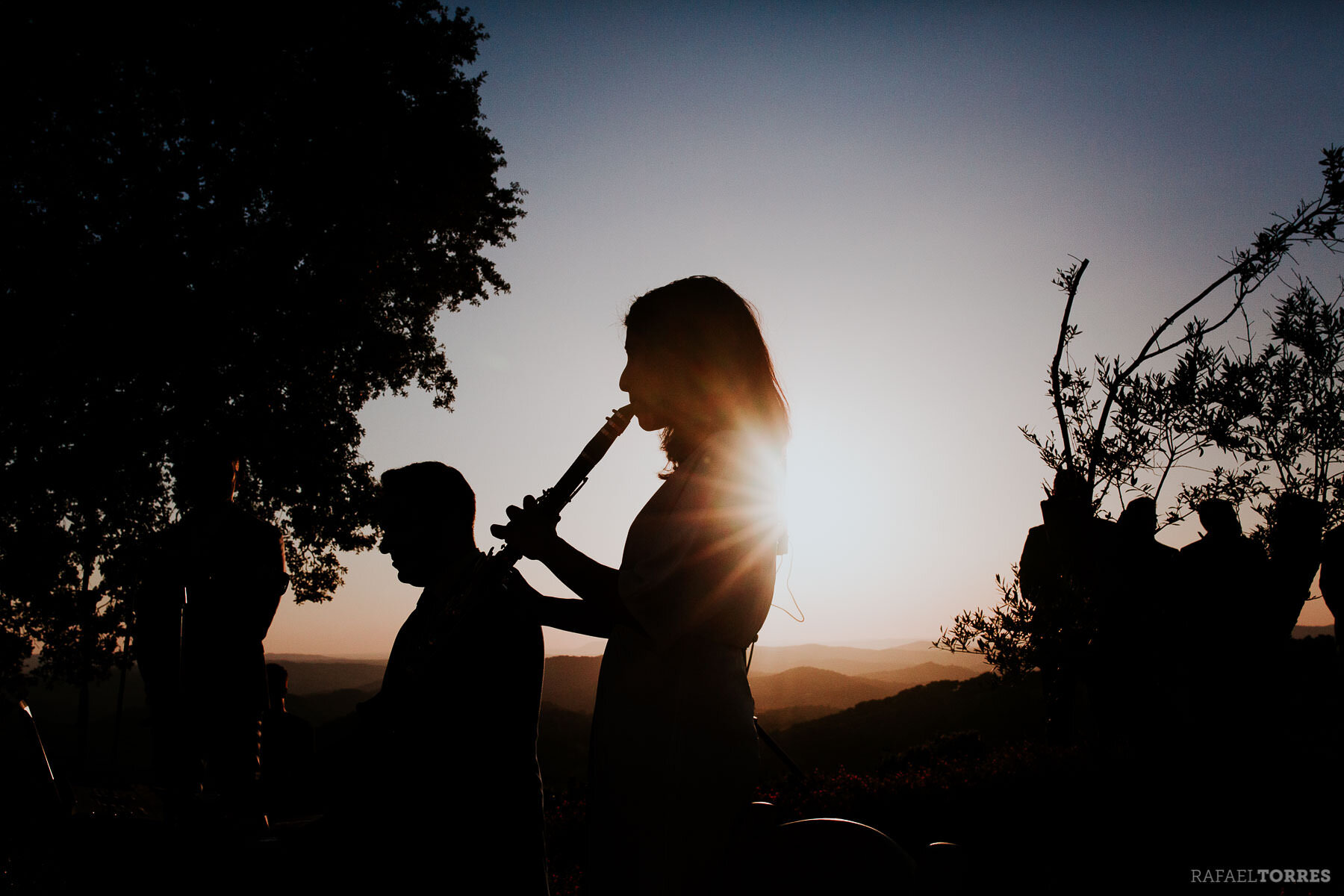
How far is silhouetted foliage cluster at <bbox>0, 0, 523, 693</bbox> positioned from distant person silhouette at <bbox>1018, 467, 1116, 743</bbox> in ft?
39.9

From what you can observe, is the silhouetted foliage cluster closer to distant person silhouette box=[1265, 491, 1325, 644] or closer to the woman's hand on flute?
the woman's hand on flute

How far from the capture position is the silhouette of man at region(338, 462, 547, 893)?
7.17 ft

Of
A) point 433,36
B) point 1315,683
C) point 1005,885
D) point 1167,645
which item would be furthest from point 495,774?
point 433,36

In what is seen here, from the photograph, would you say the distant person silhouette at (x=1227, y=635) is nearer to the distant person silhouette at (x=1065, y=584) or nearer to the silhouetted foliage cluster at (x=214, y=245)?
the distant person silhouette at (x=1065, y=584)

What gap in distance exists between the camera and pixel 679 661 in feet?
5.80

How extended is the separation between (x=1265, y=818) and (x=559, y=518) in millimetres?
5345

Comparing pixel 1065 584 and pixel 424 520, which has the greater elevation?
pixel 424 520

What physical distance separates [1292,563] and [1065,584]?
6.73ft

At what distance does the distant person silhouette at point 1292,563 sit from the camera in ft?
18.8

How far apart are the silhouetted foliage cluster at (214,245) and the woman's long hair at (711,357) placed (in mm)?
11557

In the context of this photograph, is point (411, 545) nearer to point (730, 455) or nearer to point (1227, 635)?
point (730, 455)

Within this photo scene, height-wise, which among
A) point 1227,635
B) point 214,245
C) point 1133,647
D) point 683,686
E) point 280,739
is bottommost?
point 280,739

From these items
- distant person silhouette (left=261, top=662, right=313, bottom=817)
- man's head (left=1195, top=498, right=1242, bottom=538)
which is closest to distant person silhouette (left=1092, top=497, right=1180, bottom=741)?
man's head (left=1195, top=498, right=1242, bottom=538)

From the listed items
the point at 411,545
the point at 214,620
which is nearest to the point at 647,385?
the point at 411,545
